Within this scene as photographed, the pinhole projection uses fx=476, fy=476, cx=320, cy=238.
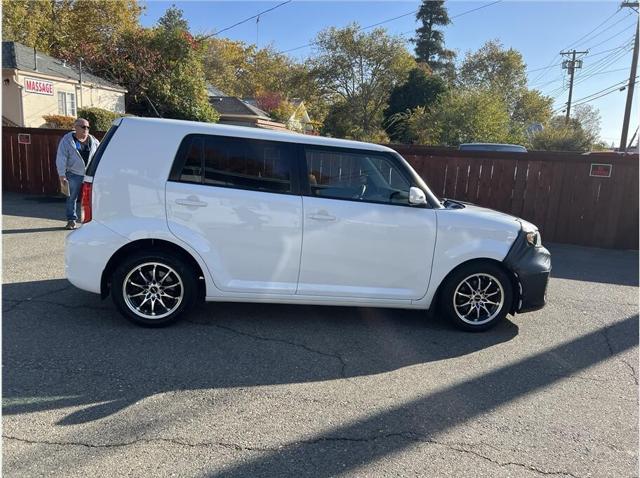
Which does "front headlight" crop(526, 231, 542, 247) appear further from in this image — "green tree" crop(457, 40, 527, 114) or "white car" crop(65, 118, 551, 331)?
"green tree" crop(457, 40, 527, 114)

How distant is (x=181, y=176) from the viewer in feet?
13.6

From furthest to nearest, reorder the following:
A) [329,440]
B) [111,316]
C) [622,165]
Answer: [622,165] < [111,316] < [329,440]

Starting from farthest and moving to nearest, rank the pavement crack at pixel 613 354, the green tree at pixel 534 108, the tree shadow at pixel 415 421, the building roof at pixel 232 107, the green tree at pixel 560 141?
the green tree at pixel 534 108, the building roof at pixel 232 107, the green tree at pixel 560 141, the pavement crack at pixel 613 354, the tree shadow at pixel 415 421

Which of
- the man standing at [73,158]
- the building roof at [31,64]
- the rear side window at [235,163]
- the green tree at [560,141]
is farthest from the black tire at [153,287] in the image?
the green tree at [560,141]

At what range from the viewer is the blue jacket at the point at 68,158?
7.81 metres

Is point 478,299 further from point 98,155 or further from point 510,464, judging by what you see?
point 98,155

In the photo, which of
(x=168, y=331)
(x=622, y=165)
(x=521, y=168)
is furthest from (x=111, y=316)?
(x=622, y=165)

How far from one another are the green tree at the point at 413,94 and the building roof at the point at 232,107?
1011cm

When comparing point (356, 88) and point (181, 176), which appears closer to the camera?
point (181, 176)

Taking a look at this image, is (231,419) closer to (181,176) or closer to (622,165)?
(181,176)

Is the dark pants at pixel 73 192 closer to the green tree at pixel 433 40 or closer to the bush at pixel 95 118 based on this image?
the bush at pixel 95 118

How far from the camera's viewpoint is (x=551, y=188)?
959cm

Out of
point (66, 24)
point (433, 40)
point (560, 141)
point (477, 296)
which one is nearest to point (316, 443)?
point (477, 296)

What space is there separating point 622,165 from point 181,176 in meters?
8.70
